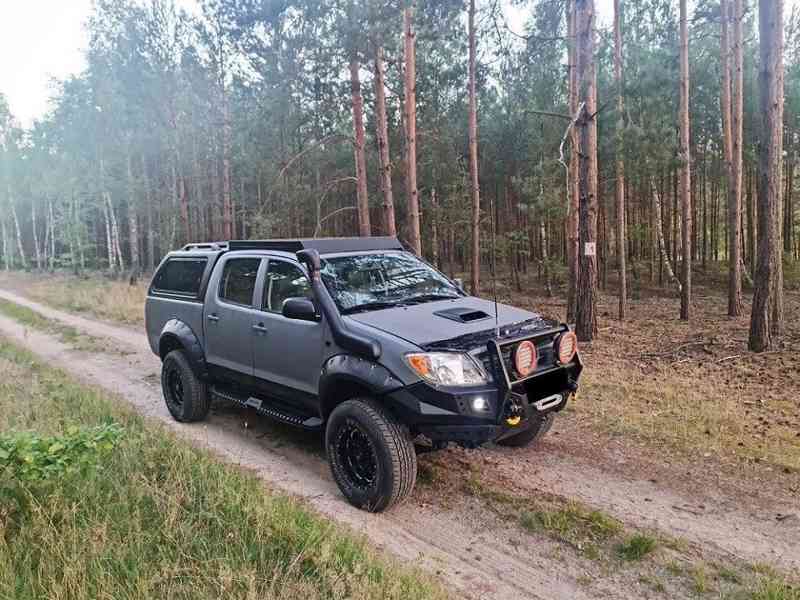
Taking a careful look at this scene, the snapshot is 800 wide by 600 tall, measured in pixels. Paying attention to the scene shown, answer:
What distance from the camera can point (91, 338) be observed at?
12.7m

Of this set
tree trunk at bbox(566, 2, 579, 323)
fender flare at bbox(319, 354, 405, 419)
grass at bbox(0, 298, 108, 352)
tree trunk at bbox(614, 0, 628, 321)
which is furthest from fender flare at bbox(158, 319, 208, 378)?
tree trunk at bbox(614, 0, 628, 321)

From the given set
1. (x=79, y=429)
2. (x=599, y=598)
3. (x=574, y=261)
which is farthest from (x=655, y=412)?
(x=574, y=261)

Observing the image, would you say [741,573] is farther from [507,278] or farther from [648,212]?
[648,212]

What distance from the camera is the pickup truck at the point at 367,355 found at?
13.6 feet

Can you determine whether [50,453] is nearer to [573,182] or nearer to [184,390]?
[184,390]

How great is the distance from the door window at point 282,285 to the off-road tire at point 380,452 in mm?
1270

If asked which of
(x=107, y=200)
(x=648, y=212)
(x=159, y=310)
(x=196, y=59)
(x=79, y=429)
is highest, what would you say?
(x=196, y=59)

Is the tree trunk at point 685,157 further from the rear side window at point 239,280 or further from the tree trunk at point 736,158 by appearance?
the rear side window at point 239,280

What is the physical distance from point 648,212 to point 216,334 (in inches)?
1214

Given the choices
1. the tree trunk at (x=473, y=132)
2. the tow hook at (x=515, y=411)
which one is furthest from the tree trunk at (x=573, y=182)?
the tow hook at (x=515, y=411)

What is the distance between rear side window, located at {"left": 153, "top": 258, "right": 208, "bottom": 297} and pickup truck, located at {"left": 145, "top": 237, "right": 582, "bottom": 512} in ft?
0.27

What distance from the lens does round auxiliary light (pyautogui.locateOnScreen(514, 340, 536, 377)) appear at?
4215 millimetres

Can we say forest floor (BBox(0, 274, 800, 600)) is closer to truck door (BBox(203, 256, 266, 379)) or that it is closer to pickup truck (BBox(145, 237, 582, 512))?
pickup truck (BBox(145, 237, 582, 512))

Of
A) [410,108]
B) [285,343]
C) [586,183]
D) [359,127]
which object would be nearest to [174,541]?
[285,343]
